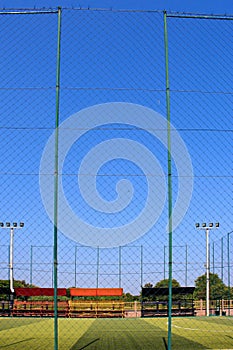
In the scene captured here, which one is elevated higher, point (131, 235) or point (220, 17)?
point (220, 17)

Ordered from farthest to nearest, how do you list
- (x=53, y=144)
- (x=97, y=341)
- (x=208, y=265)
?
(x=208, y=265) < (x=97, y=341) < (x=53, y=144)

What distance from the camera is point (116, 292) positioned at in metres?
25.5

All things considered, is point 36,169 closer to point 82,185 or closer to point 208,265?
point 82,185

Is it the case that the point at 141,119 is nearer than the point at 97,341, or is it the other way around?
the point at 141,119

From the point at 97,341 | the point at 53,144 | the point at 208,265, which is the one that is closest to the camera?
the point at 53,144

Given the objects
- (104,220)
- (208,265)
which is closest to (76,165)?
(104,220)

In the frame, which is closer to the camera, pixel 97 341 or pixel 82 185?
pixel 82 185

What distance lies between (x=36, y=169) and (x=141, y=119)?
71.6 inches

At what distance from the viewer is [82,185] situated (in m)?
8.55

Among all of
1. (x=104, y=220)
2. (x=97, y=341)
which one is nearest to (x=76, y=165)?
(x=104, y=220)

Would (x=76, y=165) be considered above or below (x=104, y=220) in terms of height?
above

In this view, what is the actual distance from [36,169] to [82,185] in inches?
29.9

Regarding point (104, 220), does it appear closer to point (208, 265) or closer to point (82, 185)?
point (82, 185)

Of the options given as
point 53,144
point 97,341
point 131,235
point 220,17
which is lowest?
point 97,341
